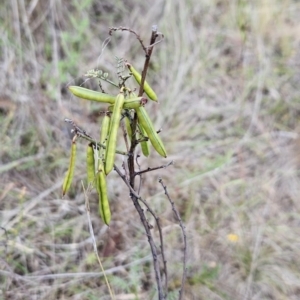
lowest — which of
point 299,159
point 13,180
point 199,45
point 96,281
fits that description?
point 96,281

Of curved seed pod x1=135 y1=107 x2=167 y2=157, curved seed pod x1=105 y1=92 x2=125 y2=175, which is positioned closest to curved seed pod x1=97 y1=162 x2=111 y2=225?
curved seed pod x1=105 y1=92 x2=125 y2=175

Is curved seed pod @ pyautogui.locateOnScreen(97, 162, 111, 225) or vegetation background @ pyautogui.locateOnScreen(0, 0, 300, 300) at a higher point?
vegetation background @ pyautogui.locateOnScreen(0, 0, 300, 300)

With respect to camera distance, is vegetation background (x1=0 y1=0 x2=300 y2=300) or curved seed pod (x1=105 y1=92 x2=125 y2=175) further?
vegetation background (x1=0 y1=0 x2=300 y2=300)

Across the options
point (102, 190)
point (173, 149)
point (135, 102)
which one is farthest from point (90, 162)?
point (173, 149)

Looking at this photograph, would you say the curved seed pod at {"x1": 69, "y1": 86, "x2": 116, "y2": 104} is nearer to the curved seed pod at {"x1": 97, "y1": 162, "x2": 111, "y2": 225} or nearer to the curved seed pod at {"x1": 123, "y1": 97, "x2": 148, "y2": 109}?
the curved seed pod at {"x1": 123, "y1": 97, "x2": 148, "y2": 109}

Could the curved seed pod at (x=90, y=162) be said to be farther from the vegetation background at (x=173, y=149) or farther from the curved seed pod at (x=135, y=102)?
the vegetation background at (x=173, y=149)

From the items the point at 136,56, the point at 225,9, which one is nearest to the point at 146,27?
the point at 136,56

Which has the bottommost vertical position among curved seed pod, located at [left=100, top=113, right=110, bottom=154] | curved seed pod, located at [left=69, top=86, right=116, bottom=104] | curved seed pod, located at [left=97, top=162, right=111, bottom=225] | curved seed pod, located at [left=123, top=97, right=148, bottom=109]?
curved seed pod, located at [left=97, top=162, right=111, bottom=225]

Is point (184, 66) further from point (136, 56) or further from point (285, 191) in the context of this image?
point (285, 191)
